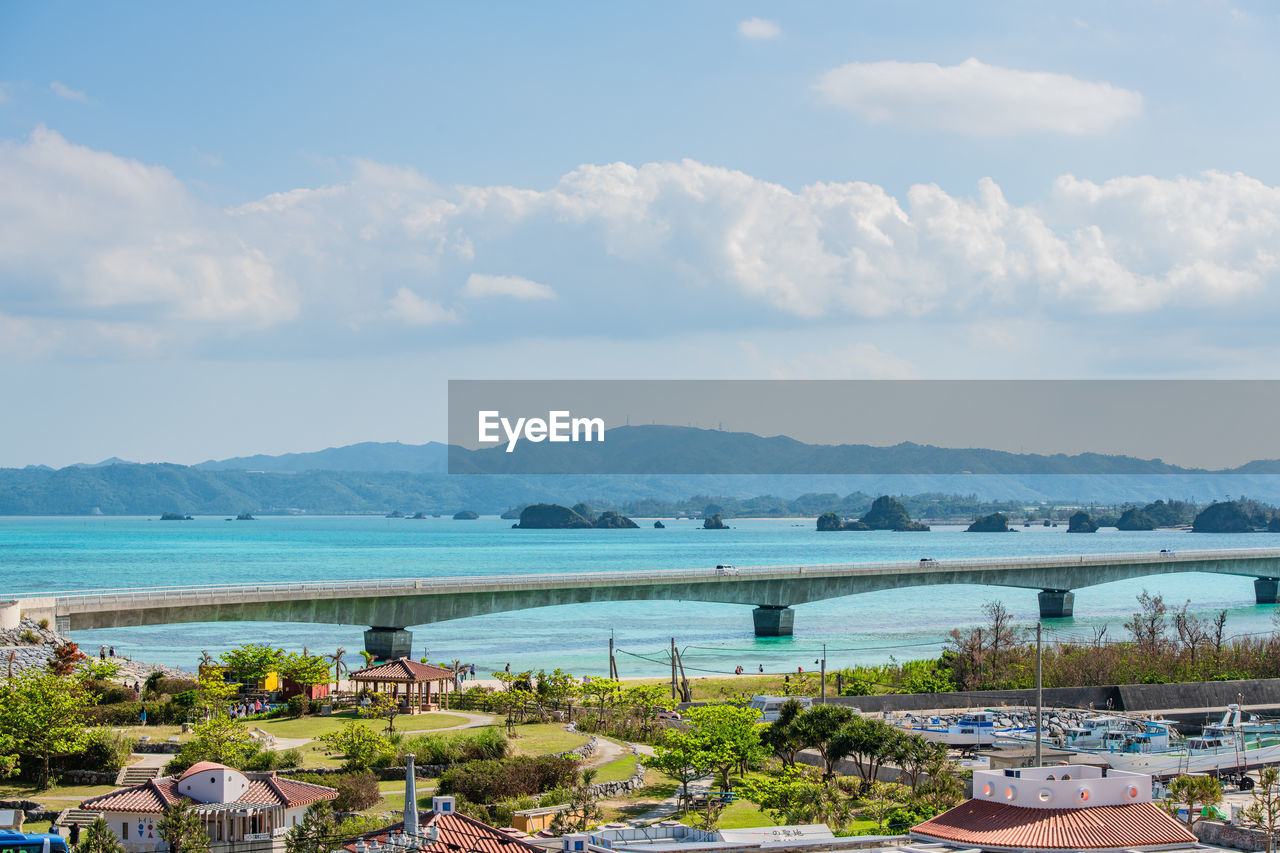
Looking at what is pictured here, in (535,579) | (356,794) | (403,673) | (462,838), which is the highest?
(535,579)

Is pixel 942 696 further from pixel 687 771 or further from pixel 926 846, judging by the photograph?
pixel 926 846

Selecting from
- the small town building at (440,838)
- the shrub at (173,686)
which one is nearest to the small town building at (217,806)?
the small town building at (440,838)

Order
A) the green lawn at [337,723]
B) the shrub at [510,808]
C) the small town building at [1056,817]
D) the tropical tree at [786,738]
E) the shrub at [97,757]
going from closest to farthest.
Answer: the small town building at [1056,817]
the shrub at [510,808]
the shrub at [97,757]
the tropical tree at [786,738]
the green lawn at [337,723]

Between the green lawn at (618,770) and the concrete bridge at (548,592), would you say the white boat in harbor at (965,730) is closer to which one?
the green lawn at (618,770)

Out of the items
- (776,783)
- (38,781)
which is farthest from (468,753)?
(38,781)

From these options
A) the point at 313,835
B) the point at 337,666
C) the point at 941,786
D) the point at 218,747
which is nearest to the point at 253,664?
the point at 337,666

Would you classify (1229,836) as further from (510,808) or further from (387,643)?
(387,643)
